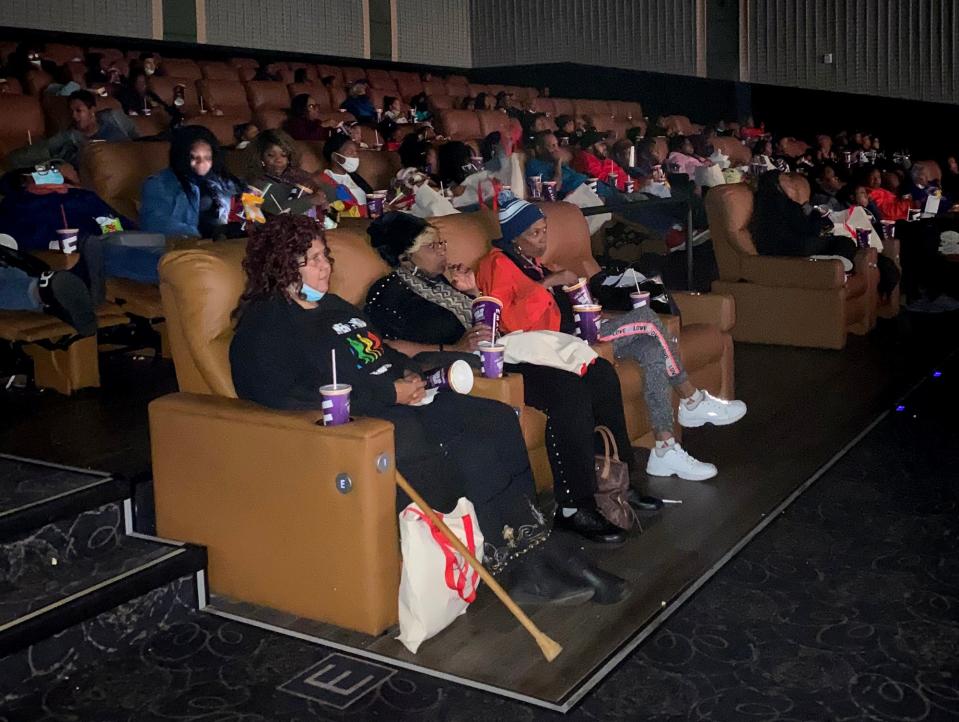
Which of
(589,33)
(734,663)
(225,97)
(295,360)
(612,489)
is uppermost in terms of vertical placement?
(589,33)

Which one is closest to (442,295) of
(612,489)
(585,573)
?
(612,489)

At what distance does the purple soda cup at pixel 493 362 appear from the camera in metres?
3.15

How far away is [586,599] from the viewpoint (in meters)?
2.81

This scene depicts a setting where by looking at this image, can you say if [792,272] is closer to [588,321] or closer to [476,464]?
[588,321]

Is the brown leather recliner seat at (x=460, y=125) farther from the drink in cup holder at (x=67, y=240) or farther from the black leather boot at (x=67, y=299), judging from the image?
the black leather boot at (x=67, y=299)

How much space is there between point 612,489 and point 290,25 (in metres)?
11.2

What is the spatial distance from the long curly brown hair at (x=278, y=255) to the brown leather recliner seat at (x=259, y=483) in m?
0.18

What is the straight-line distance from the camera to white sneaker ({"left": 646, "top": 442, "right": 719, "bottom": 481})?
375 cm

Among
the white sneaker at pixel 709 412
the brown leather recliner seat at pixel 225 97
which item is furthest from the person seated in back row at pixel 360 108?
the white sneaker at pixel 709 412

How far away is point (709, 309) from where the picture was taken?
470cm

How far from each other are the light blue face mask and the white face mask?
107 inches

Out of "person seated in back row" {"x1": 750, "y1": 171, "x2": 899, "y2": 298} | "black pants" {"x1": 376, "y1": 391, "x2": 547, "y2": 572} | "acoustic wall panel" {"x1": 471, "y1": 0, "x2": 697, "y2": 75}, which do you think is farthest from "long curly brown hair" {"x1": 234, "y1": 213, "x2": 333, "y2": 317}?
"acoustic wall panel" {"x1": 471, "y1": 0, "x2": 697, "y2": 75}

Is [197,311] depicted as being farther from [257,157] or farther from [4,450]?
[257,157]

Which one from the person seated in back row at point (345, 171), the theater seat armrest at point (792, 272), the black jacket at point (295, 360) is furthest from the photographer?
the theater seat armrest at point (792, 272)
